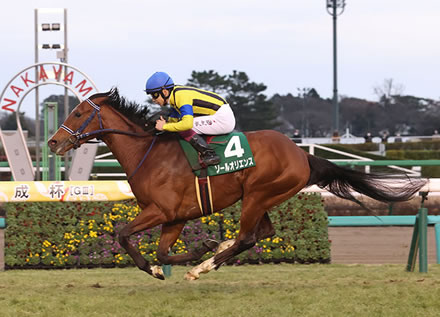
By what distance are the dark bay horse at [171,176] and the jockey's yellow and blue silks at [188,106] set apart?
7.8 inches

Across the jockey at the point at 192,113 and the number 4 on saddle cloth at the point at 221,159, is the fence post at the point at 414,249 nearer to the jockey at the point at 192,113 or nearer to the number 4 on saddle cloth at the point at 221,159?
the number 4 on saddle cloth at the point at 221,159

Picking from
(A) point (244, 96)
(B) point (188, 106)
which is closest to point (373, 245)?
(B) point (188, 106)

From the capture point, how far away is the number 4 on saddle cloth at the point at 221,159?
4.62 m

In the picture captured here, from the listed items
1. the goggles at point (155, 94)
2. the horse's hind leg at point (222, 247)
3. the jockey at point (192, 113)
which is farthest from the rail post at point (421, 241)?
the goggles at point (155, 94)

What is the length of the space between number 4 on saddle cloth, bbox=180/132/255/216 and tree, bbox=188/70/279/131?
43.6 metres

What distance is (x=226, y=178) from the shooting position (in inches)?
185

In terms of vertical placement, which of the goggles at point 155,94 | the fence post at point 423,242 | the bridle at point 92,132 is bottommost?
the fence post at point 423,242

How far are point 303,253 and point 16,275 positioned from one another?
2.38 metres

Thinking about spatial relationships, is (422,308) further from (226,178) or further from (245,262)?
(245,262)

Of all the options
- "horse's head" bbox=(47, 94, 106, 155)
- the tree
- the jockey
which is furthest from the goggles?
the tree

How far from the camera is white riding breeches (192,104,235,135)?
4.69 metres

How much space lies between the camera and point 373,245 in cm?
802

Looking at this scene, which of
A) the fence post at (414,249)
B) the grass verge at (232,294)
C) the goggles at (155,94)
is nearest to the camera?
the grass verge at (232,294)


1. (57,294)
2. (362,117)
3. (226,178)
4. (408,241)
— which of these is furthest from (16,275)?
(362,117)
